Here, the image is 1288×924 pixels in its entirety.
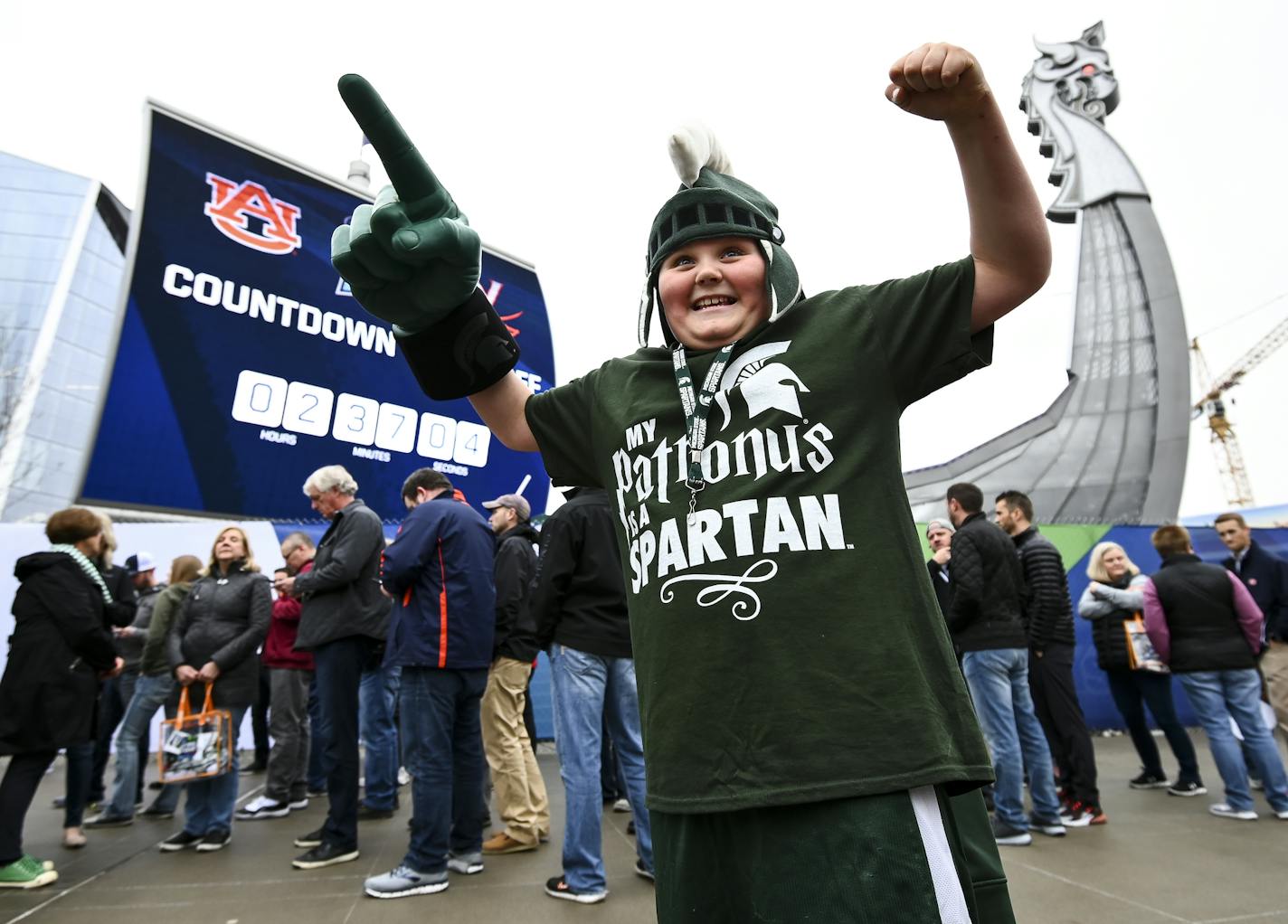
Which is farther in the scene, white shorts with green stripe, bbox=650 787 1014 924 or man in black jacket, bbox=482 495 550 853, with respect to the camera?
man in black jacket, bbox=482 495 550 853

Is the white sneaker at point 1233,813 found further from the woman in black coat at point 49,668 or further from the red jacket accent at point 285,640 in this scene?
the woman in black coat at point 49,668

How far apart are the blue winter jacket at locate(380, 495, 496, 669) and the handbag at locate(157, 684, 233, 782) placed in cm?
121

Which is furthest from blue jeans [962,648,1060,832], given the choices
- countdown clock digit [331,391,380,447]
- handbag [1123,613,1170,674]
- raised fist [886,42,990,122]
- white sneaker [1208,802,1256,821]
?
countdown clock digit [331,391,380,447]

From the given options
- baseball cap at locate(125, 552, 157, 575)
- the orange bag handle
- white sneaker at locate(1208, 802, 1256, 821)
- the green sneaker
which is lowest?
white sneaker at locate(1208, 802, 1256, 821)

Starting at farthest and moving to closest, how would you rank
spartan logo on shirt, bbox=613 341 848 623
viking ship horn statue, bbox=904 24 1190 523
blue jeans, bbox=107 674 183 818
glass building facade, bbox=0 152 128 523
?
glass building facade, bbox=0 152 128 523, viking ship horn statue, bbox=904 24 1190 523, blue jeans, bbox=107 674 183 818, spartan logo on shirt, bbox=613 341 848 623

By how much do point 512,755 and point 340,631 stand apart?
1.11 meters

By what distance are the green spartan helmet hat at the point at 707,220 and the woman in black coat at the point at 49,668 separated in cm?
397

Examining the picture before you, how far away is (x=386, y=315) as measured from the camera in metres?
1.52

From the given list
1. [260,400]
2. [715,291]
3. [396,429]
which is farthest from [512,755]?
[396,429]

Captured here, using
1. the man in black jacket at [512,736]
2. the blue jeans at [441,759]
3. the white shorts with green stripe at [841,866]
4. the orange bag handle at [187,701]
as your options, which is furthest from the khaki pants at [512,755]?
the white shorts with green stripe at [841,866]

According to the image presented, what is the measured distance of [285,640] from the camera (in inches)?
223

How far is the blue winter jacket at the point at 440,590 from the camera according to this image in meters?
3.72

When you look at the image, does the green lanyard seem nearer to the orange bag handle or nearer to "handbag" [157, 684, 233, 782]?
"handbag" [157, 684, 233, 782]

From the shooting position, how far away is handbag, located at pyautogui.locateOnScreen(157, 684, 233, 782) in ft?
13.7
